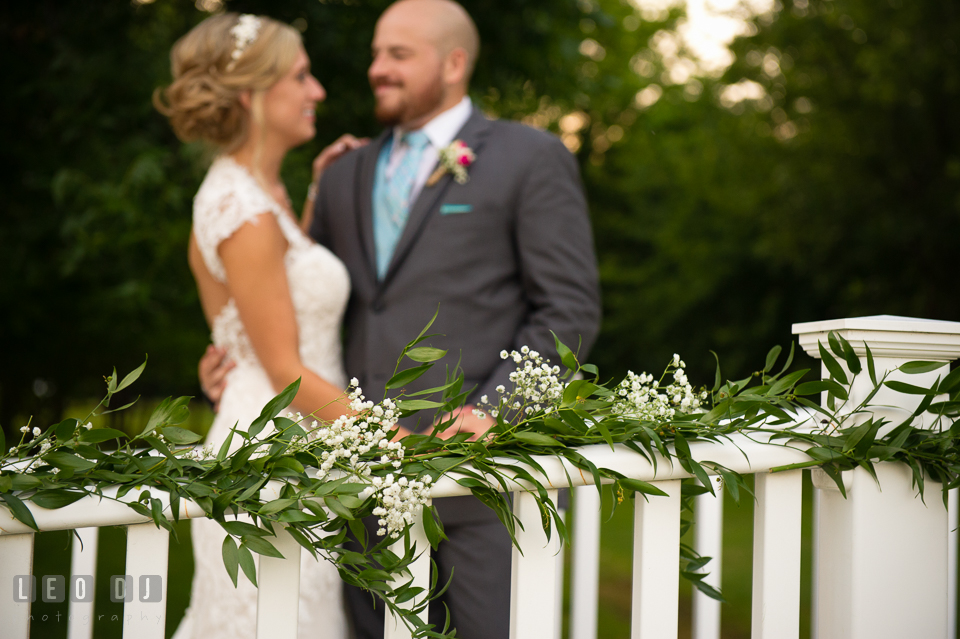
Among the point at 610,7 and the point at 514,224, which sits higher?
the point at 610,7

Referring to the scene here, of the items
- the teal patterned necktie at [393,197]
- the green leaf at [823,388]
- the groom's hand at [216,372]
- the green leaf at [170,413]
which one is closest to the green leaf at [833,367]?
the green leaf at [823,388]

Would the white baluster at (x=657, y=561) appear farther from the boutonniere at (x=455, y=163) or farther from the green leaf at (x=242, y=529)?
the boutonniere at (x=455, y=163)

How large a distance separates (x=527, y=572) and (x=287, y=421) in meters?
0.51

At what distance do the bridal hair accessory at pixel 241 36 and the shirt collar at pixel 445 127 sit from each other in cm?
61

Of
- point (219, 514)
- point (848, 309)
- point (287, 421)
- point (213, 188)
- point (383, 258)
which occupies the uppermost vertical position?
point (848, 309)

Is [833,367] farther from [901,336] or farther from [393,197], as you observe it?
[393,197]

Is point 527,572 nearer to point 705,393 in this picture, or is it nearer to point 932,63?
point 705,393

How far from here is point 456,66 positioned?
10.1 feet

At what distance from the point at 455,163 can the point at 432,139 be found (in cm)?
20

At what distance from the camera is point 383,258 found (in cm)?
292

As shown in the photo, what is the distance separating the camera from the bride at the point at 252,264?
2666mm

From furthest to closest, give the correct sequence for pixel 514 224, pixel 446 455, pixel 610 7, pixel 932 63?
pixel 610 7, pixel 932 63, pixel 514 224, pixel 446 455

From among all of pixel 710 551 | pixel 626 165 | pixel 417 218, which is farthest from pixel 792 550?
pixel 626 165

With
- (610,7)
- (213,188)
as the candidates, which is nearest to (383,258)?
(213,188)
